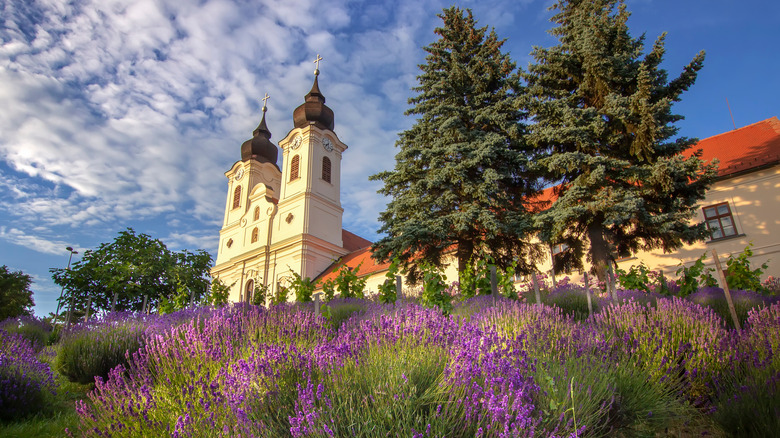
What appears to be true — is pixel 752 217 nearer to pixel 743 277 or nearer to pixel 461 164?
pixel 743 277

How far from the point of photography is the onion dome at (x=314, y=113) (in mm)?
36156

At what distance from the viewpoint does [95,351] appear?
227 inches

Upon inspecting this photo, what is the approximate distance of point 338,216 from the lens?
1407 inches

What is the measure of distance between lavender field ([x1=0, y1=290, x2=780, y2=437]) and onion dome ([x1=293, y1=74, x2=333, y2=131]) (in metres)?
31.6

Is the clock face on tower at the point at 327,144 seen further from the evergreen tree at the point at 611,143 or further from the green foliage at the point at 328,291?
the green foliage at the point at 328,291

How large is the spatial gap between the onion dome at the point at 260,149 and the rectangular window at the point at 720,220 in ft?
113

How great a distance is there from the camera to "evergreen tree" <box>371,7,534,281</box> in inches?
463

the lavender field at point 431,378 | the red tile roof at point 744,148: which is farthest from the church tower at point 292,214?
the lavender field at point 431,378

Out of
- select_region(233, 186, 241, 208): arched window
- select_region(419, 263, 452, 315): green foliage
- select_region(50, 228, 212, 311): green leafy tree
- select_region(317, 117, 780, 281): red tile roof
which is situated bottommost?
select_region(419, 263, 452, 315): green foliage

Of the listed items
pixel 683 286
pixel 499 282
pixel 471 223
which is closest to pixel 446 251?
pixel 471 223

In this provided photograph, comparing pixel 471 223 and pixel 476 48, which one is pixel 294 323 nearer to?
pixel 471 223

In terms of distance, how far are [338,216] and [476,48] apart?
910 inches

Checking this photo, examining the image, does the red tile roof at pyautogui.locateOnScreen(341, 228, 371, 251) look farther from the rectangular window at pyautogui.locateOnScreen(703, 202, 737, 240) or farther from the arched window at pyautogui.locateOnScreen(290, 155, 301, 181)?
the rectangular window at pyautogui.locateOnScreen(703, 202, 737, 240)

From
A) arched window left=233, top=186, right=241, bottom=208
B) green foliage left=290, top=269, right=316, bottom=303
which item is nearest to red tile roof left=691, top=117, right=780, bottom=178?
green foliage left=290, top=269, right=316, bottom=303
